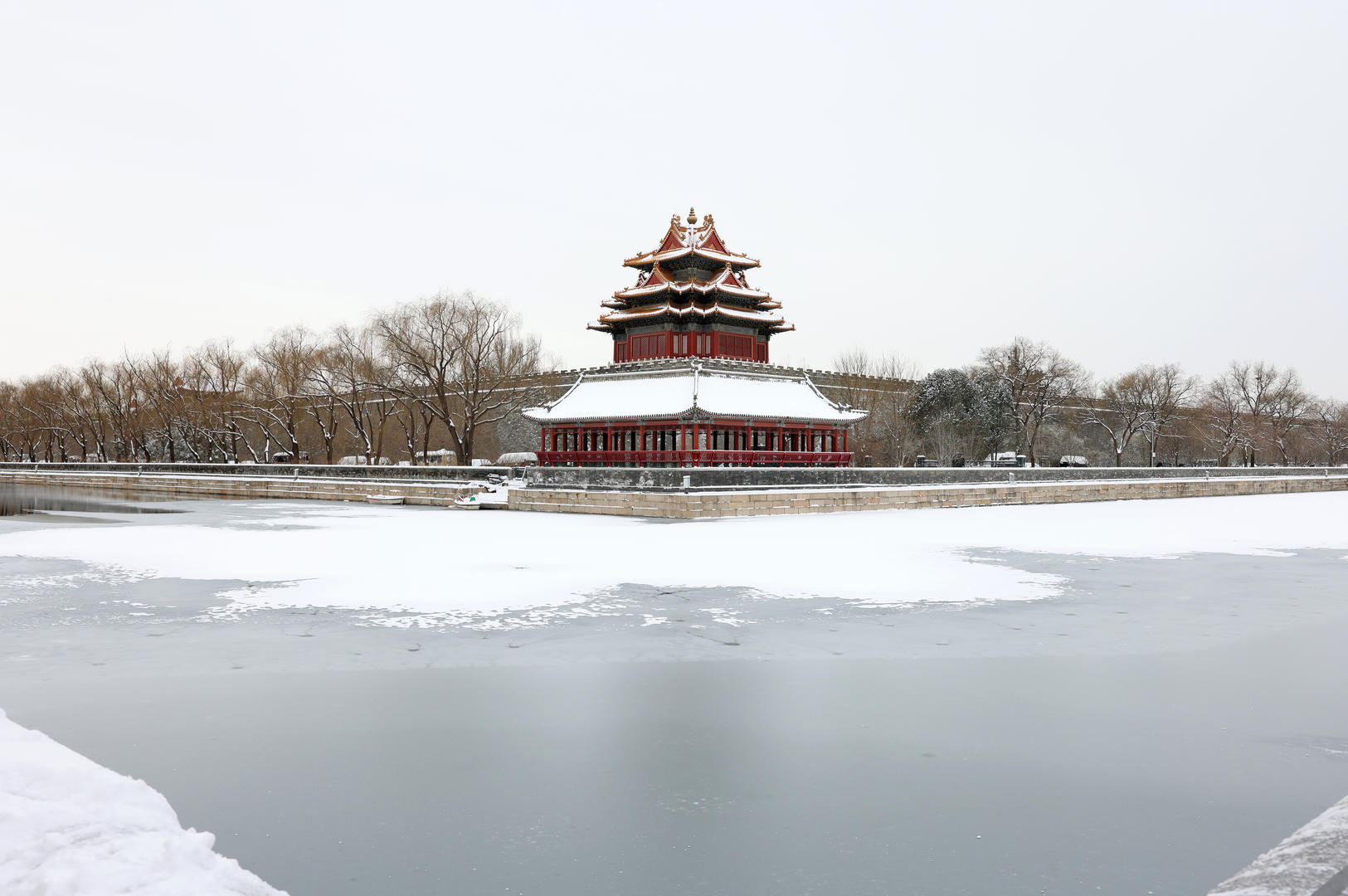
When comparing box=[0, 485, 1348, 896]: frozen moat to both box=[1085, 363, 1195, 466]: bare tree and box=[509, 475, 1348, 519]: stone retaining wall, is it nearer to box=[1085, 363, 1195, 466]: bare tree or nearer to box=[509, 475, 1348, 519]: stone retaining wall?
box=[509, 475, 1348, 519]: stone retaining wall

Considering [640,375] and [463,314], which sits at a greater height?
[463,314]

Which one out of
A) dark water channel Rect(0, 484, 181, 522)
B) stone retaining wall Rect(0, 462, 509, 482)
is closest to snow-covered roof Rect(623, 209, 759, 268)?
stone retaining wall Rect(0, 462, 509, 482)

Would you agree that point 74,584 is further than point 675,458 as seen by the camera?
No

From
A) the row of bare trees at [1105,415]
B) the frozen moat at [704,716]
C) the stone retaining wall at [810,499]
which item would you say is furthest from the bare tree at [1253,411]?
the frozen moat at [704,716]

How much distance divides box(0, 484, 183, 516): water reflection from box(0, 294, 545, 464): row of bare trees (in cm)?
1130

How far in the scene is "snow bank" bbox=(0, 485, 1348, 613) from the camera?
14703 mm

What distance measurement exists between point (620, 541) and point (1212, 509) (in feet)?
90.5

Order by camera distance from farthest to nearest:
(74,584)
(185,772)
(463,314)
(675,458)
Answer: (463,314) → (675,458) → (74,584) → (185,772)

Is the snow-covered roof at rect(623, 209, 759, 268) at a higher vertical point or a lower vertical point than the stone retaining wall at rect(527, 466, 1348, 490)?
higher

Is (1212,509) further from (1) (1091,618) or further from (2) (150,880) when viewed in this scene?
(2) (150,880)

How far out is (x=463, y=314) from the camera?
177ft

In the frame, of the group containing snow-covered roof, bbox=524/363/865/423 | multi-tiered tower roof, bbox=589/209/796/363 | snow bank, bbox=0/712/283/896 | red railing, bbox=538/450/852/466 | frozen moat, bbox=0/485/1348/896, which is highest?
multi-tiered tower roof, bbox=589/209/796/363

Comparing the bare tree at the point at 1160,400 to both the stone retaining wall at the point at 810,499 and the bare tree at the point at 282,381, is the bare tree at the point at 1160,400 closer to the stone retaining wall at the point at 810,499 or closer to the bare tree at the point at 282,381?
the stone retaining wall at the point at 810,499

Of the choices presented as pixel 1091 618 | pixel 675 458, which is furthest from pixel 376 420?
pixel 1091 618
